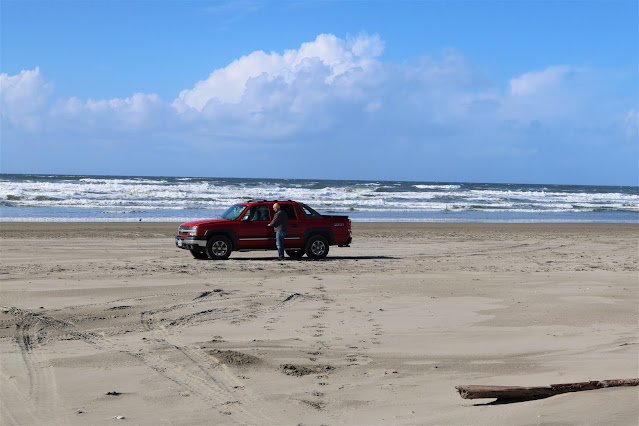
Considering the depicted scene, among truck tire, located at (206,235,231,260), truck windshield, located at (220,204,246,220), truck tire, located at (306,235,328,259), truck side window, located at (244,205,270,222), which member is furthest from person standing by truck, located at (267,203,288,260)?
truck tire, located at (206,235,231,260)

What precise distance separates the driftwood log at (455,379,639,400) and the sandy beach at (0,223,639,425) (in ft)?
0.41

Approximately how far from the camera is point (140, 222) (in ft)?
106

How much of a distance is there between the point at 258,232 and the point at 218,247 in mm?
1143

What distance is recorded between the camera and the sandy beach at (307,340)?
231 inches

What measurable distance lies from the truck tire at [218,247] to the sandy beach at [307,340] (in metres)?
0.47

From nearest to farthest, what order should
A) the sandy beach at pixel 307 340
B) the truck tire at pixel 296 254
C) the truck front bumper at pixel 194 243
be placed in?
1. the sandy beach at pixel 307 340
2. the truck front bumper at pixel 194 243
3. the truck tire at pixel 296 254

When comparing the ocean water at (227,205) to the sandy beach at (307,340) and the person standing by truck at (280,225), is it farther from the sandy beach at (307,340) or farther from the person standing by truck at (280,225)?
the sandy beach at (307,340)

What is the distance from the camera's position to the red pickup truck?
18.0 meters

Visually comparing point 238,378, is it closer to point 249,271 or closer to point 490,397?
point 490,397

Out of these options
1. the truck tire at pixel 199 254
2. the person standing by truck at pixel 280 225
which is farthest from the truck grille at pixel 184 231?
the person standing by truck at pixel 280 225

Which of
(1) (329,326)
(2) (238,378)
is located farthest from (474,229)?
(2) (238,378)

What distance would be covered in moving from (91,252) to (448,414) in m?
15.2

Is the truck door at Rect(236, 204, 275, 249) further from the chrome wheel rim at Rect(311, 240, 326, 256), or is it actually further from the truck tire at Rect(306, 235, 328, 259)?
the chrome wheel rim at Rect(311, 240, 326, 256)

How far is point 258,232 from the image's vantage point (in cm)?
1845
